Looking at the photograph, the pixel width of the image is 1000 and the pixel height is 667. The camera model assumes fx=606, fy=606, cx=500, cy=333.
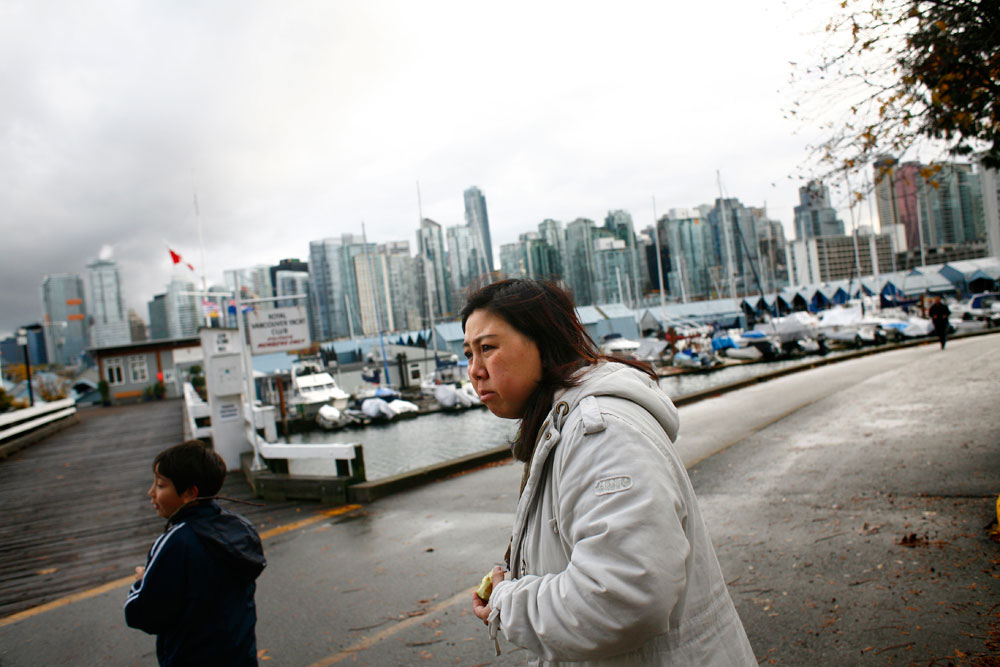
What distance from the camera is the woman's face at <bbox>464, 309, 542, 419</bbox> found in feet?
5.62

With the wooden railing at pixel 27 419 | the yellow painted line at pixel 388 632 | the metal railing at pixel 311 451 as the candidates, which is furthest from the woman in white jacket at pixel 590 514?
the wooden railing at pixel 27 419

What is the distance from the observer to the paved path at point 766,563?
12.1ft

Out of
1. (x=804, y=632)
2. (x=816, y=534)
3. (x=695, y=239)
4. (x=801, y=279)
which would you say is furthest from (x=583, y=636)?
(x=801, y=279)

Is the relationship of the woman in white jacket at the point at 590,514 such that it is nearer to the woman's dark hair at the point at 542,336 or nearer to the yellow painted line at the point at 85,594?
the woman's dark hair at the point at 542,336

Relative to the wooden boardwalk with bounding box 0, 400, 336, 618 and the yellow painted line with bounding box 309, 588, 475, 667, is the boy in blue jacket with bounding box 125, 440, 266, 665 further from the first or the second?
the wooden boardwalk with bounding box 0, 400, 336, 618

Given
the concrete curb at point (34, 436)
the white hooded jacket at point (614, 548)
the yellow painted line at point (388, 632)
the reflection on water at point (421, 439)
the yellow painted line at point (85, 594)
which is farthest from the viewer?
the reflection on water at point (421, 439)

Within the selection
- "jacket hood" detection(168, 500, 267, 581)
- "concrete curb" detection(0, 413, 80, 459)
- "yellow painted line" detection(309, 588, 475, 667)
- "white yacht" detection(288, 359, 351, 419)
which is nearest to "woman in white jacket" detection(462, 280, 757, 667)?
"jacket hood" detection(168, 500, 267, 581)

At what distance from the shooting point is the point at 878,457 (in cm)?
740

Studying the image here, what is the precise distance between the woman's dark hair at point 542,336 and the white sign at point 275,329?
1193 centimetres

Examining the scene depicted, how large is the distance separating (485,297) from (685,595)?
3.13 ft

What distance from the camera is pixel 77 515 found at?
366 inches

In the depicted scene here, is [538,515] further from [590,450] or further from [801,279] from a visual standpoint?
[801,279]

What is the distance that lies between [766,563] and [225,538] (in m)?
3.92

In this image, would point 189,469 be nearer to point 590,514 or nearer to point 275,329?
point 590,514
